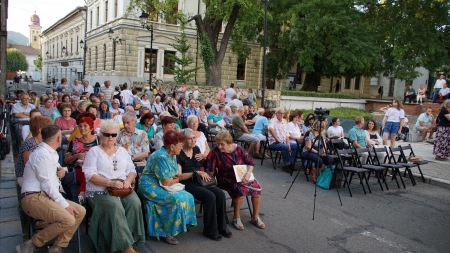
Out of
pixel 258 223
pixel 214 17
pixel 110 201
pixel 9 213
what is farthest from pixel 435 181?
pixel 214 17

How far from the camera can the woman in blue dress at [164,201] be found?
4445 mm

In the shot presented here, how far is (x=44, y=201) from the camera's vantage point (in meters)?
3.66

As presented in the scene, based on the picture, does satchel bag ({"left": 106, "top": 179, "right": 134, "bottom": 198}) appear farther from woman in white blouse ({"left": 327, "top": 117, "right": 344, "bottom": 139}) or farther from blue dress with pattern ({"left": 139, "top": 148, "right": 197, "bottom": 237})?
woman in white blouse ({"left": 327, "top": 117, "right": 344, "bottom": 139})

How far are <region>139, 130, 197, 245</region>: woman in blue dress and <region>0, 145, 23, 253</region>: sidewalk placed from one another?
4.78 ft

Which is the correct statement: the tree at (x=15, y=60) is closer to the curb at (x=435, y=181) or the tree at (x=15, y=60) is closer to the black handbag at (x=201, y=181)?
the curb at (x=435, y=181)

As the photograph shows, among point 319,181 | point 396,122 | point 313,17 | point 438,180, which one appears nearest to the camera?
point 319,181

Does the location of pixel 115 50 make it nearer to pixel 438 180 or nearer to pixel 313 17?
pixel 313 17

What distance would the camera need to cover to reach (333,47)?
81.7 ft

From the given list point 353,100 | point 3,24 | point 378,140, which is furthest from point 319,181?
point 353,100

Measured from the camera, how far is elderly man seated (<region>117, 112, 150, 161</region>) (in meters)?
5.82

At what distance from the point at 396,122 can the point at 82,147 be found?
9461mm

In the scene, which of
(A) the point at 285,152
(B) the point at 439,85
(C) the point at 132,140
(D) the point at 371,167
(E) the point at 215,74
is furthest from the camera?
(E) the point at 215,74

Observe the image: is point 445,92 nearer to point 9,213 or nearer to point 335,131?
point 335,131

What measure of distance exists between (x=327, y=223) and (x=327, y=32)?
2080 cm
